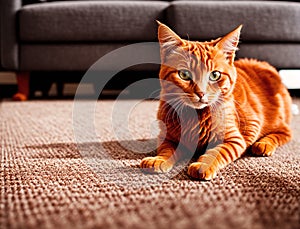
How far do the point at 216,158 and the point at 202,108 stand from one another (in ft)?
0.42

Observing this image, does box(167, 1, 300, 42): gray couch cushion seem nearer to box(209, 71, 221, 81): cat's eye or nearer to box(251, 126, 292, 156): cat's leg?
box(251, 126, 292, 156): cat's leg

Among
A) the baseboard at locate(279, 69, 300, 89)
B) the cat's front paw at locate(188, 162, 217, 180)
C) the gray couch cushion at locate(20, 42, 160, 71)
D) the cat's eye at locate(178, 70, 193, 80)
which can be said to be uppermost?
the cat's eye at locate(178, 70, 193, 80)

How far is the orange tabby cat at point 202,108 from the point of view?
0.84 m

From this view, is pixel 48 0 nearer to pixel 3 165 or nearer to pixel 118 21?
pixel 118 21

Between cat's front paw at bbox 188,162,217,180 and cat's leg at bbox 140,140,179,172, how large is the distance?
6 centimetres

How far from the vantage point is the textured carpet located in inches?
21.9

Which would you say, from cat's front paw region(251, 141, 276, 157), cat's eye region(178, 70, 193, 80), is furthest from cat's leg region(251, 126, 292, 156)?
cat's eye region(178, 70, 193, 80)

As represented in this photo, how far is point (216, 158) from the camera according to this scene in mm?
819

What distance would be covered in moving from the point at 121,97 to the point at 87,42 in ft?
1.35

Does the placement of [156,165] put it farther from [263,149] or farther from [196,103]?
[263,149]

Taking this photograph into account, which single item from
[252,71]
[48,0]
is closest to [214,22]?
[252,71]

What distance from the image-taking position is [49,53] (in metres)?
2.06

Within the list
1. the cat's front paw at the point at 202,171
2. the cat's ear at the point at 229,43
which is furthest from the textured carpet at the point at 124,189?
the cat's ear at the point at 229,43

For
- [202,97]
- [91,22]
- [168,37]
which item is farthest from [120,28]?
[202,97]
